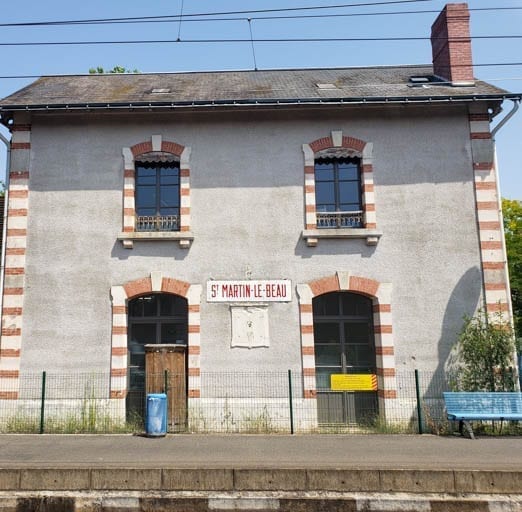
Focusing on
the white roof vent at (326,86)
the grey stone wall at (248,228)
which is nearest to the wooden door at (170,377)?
the grey stone wall at (248,228)

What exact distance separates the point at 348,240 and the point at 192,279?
3538mm

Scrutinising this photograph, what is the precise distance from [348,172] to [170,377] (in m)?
6.10

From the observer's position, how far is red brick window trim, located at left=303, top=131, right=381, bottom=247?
1115 centimetres

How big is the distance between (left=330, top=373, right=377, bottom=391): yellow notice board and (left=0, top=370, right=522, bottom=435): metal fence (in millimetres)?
376

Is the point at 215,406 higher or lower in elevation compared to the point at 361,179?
lower

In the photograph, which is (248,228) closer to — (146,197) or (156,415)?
(146,197)

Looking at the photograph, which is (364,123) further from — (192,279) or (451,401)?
(451,401)

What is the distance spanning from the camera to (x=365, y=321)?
11430 mm

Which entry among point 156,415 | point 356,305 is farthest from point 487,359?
Answer: point 156,415

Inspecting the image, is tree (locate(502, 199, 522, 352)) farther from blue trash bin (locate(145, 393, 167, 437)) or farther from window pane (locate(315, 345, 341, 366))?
blue trash bin (locate(145, 393, 167, 437))

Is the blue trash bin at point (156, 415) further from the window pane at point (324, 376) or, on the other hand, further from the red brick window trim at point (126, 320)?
the window pane at point (324, 376)

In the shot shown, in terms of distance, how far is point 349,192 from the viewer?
38.7 ft

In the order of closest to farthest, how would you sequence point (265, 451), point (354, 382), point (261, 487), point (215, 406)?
point (261, 487) < point (265, 451) < point (215, 406) < point (354, 382)

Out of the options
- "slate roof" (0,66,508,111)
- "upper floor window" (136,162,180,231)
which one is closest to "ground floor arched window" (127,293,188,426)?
"upper floor window" (136,162,180,231)
